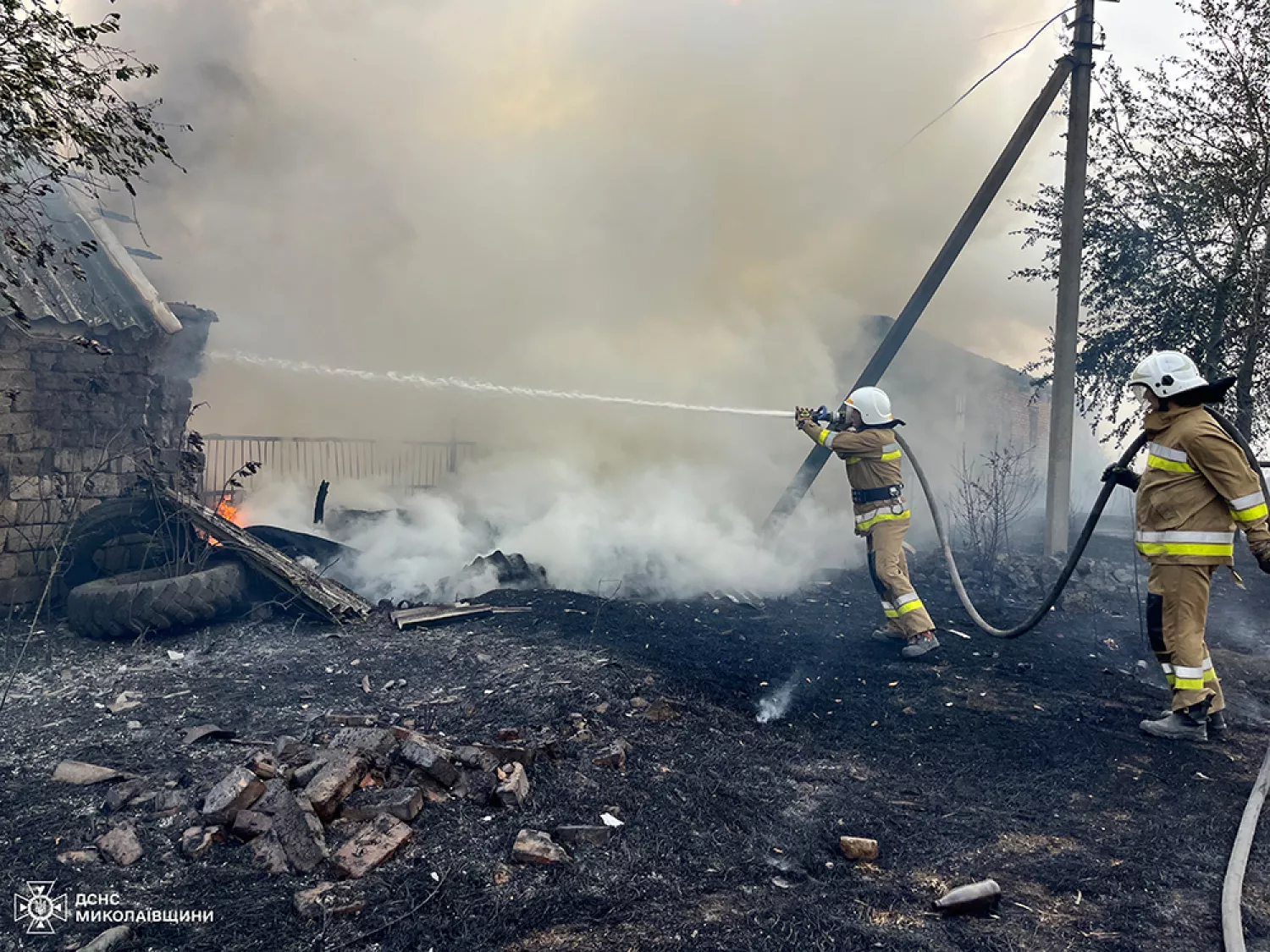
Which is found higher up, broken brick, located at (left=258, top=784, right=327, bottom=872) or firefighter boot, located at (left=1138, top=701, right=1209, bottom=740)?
firefighter boot, located at (left=1138, top=701, right=1209, bottom=740)

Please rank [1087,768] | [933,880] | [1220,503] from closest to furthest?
[933,880]
[1087,768]
[1220,503]

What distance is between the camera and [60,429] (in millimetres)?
6566

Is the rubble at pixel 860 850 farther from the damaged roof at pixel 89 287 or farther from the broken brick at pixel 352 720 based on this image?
the damaged roof at pixel 89 287

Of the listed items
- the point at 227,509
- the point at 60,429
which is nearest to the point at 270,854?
the point at 60,429

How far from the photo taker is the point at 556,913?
245 centimetres

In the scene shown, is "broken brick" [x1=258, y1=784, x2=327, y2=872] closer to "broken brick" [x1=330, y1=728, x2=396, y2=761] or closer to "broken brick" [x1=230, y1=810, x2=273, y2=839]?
"broken brick" [x1=230, y1=810, x2=273, y2=839]

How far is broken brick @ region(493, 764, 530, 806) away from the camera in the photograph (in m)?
3.07

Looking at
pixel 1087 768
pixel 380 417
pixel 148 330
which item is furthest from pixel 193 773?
pixel 380 417

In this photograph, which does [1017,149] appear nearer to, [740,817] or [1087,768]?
[1087,768]

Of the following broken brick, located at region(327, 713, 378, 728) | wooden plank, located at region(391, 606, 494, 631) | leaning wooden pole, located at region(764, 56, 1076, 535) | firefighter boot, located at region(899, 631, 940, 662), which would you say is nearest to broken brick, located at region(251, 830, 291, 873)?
broken brick, located at region(327, 713, 378, 728)

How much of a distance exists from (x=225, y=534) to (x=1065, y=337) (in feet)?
29.3

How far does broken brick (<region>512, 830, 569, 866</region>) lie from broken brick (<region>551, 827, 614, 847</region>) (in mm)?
60

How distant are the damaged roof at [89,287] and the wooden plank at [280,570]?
1.63 m

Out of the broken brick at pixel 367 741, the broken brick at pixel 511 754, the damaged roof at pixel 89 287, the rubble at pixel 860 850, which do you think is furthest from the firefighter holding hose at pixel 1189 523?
the damaged roof at pixel 89 287
